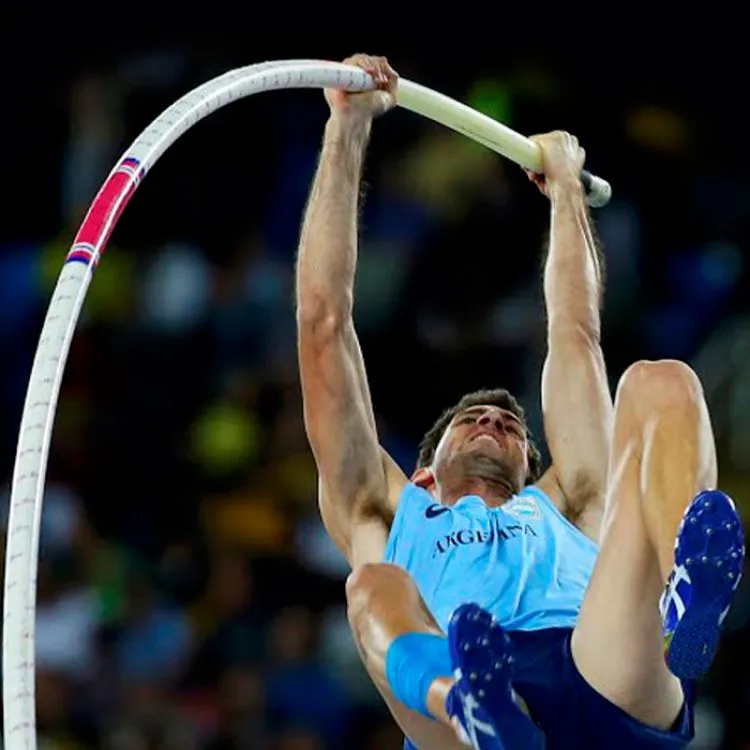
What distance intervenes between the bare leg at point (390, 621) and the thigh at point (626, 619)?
1.30 feet

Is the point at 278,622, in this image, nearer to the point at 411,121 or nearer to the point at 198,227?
the point at 198,227

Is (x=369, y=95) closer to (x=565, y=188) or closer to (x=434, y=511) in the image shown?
(x=565, y=188)

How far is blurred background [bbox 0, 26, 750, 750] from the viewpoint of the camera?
7566 mm

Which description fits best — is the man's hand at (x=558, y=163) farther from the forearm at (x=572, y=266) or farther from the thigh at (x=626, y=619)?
the thigh at (x=626, y=619)

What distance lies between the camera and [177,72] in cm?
891

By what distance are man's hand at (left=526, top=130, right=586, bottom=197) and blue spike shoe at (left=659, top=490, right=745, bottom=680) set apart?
7.48ft

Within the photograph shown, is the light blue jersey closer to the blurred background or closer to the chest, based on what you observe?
the chest

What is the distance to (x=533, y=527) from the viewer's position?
17.1ft

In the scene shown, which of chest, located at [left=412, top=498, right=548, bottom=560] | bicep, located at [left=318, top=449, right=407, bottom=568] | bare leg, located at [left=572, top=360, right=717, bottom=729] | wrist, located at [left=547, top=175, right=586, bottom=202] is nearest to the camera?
bare leg, located at [left=572, top=360, right=717, bottom=729]

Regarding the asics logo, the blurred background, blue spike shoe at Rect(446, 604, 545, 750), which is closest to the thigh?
blue spike shoe at Rect(446, 604, 545, 750)

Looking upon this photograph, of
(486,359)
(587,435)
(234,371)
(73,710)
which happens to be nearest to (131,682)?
(73,710)

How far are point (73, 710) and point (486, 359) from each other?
2415mm

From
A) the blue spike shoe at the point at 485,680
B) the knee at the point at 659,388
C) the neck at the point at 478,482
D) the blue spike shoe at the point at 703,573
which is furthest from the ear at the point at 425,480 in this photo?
the blue spike shoe at the point at 703,573

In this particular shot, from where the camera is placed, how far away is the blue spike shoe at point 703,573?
3918mm
